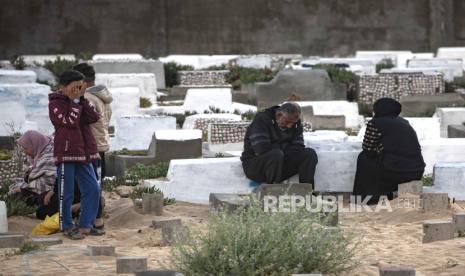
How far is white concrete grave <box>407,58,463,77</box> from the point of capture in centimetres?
2292

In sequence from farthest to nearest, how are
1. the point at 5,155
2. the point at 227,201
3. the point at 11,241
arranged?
the point at 5,155, the point at 227,201, the point at 11,241

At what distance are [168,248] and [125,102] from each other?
9.50 meters

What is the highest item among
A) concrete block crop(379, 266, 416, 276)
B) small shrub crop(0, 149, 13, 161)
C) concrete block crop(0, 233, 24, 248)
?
small shrub crop(0, 149, 13, 161)

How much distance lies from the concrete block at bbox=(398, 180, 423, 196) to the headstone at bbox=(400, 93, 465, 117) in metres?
6.94

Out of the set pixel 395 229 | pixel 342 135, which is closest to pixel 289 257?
pixel 395 229

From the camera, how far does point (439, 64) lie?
2297cm

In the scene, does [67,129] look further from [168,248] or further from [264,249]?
[264,249]

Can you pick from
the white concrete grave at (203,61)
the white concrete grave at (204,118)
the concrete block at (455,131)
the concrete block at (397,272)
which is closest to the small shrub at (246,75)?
the white concrete grave at (203,61)

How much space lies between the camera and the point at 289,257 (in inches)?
300

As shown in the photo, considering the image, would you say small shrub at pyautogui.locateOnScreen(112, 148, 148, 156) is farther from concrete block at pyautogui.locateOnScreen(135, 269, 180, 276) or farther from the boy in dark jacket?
concrete block at pyautogui.locateOnScreen(135, 269, 180, 276)

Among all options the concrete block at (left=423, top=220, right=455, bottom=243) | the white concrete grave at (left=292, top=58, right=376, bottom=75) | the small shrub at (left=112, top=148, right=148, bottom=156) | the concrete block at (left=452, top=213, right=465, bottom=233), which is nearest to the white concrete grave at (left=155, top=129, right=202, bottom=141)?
the small shrub at (left=112, top=148, right=148, bottom=156)

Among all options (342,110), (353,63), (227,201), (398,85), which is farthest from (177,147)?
(353,63)

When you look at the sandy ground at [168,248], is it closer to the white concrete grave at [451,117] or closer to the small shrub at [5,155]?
the small shrub at [5,155]

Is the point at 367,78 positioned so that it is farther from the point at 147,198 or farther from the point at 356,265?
the point at 356,265
